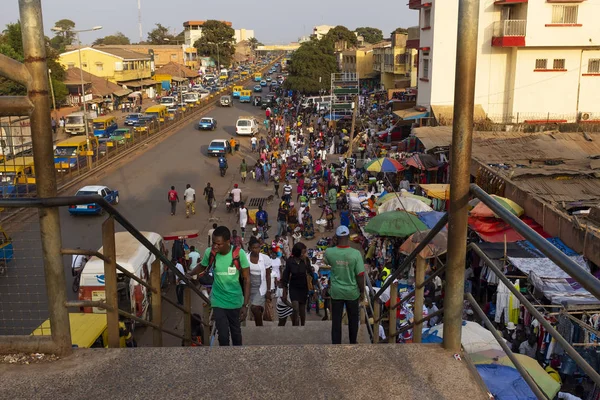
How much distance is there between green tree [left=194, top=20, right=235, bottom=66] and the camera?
332ft

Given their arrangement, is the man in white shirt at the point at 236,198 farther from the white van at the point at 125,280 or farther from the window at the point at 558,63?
the window at the point at 558,63

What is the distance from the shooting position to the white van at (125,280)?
10461 mm

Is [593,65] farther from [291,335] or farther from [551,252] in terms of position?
[551,252]

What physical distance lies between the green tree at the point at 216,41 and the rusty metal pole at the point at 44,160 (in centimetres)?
10001

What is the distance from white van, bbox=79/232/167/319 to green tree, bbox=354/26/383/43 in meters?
125

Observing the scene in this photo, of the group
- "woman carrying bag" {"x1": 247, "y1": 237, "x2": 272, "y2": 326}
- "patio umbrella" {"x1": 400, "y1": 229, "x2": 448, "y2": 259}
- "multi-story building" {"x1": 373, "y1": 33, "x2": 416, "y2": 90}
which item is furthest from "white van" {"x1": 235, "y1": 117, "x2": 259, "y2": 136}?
"woman carrying bag" {"x1": 247, "y1": 237, "x2": 272, "y2": 326}

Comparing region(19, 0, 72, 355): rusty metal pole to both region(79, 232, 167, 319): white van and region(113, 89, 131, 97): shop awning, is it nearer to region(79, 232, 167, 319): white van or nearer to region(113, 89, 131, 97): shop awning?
region(79, 232, 167, 319): white van

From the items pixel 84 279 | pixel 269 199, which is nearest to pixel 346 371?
pixel 84 279

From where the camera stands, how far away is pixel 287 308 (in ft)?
24.9

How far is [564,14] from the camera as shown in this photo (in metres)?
26.1

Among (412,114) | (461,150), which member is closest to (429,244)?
(461,150)

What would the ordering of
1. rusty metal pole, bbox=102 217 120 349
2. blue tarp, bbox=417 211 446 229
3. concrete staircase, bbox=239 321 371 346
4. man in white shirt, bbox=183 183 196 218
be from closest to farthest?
rusty metal pole, bbox=102 217 120 349 < concrete staircase, bbox=239 321 371 346 < blue tarp, bbox=417 211 446 229 < man in white shirt, bbox=183 183 196 218

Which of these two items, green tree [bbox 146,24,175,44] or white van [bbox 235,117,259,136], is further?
green tree [bbox 146,24,175,44]

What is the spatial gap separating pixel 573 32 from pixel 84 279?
24949mm
